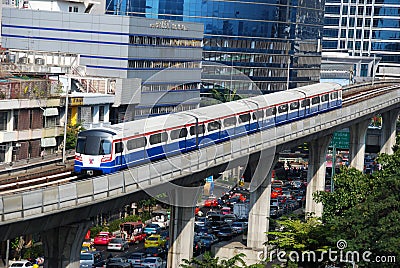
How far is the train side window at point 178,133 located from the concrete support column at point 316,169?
3630 cm

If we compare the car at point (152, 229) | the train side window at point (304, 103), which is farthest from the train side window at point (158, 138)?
the car at point (152, 229)

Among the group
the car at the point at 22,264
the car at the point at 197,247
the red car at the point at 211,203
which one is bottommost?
the red car at the point at 211,203

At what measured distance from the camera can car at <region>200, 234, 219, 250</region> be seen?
8344cm

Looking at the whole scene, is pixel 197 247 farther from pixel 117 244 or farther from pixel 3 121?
pixel 3 121

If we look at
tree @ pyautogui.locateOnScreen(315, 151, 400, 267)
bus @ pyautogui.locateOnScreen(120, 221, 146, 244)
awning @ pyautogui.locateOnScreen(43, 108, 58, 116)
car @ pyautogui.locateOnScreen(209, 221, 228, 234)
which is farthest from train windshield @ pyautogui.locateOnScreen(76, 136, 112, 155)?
car @ pyautogui.locateOnScreen(209, 221, 228, 234)

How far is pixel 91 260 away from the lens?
72.1 metres

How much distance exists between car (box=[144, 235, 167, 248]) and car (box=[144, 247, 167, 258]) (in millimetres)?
1240

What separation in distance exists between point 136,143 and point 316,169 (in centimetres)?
4409

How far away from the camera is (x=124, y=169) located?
55.6 meters

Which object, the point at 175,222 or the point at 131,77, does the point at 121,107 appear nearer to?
the point at 131,77

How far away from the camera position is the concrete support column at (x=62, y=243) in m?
49.6

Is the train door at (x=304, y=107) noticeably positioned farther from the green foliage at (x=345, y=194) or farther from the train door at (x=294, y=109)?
the green foliage at (x=345, y=194)

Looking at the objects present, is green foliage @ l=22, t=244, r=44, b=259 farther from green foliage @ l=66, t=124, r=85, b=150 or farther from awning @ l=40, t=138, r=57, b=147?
green foliage @ l=66, t=124, r=85, b=150

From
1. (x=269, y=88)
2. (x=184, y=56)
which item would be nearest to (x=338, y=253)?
(x=184, y=56)
